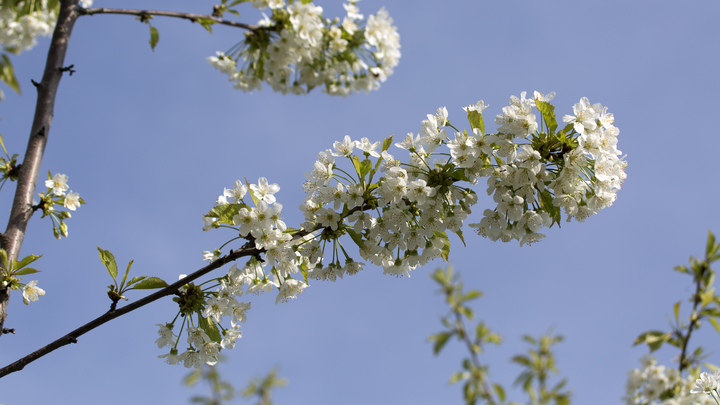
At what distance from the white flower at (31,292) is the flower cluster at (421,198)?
1275 mm

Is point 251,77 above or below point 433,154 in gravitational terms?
above

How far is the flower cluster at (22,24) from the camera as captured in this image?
8.77 ft

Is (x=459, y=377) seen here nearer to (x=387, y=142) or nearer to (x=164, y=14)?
(x=387, y=142)

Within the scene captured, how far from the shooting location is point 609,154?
3.40 m

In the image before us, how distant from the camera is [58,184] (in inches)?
168

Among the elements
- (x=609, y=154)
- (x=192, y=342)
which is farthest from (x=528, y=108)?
(x=192, y=342)

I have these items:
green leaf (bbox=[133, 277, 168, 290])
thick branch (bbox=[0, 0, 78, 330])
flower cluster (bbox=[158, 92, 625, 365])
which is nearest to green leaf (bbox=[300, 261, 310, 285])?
flower cluster (bbox=[158, 92, 625, 365])

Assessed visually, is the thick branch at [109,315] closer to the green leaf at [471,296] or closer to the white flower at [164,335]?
the white flower at [164,335]

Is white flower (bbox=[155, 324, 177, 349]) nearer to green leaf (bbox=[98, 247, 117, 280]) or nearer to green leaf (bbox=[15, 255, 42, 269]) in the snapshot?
green leaf (bbox=[98, 247, 117, 280])

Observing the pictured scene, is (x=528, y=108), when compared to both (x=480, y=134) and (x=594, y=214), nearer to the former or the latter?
(x=480, y=134)

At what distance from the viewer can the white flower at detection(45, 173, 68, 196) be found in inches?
164

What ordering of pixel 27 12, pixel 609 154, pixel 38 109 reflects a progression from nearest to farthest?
1. pixel 27 12
2. pixel 38 109
3. pixel 609 154

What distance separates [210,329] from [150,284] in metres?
0.68

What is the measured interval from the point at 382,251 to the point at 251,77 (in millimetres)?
1694
